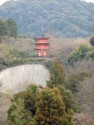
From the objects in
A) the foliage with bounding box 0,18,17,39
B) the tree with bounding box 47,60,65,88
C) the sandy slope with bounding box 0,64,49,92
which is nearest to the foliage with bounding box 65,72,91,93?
the tree with bounding box 47,60,65,88

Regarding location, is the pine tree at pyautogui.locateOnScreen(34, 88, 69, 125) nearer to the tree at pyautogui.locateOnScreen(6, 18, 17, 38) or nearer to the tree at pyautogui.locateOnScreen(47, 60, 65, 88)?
the tree at pyautogui.locateOnScreen(47, 60, 65, 88)

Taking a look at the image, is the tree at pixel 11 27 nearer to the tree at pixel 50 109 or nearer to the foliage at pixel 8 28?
the foliage at pixel 8 28

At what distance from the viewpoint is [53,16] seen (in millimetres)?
65938

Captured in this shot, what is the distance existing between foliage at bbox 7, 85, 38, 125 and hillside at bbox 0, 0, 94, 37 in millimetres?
41855

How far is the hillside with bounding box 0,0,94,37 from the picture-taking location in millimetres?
61347

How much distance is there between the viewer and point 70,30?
60.7m

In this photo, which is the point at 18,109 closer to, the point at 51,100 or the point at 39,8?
the point at 51,100

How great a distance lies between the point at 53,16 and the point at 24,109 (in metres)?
51.7

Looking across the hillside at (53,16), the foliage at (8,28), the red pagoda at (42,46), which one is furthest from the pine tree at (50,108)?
the hillside at (53,16)

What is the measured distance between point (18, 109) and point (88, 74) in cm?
754

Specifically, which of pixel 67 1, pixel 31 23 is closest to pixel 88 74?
pixel 31 23

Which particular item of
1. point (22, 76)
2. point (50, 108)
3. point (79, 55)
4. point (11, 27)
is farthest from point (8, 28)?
point (50, 108)

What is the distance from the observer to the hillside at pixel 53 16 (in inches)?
2415

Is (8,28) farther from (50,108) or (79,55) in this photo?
(50,108)
